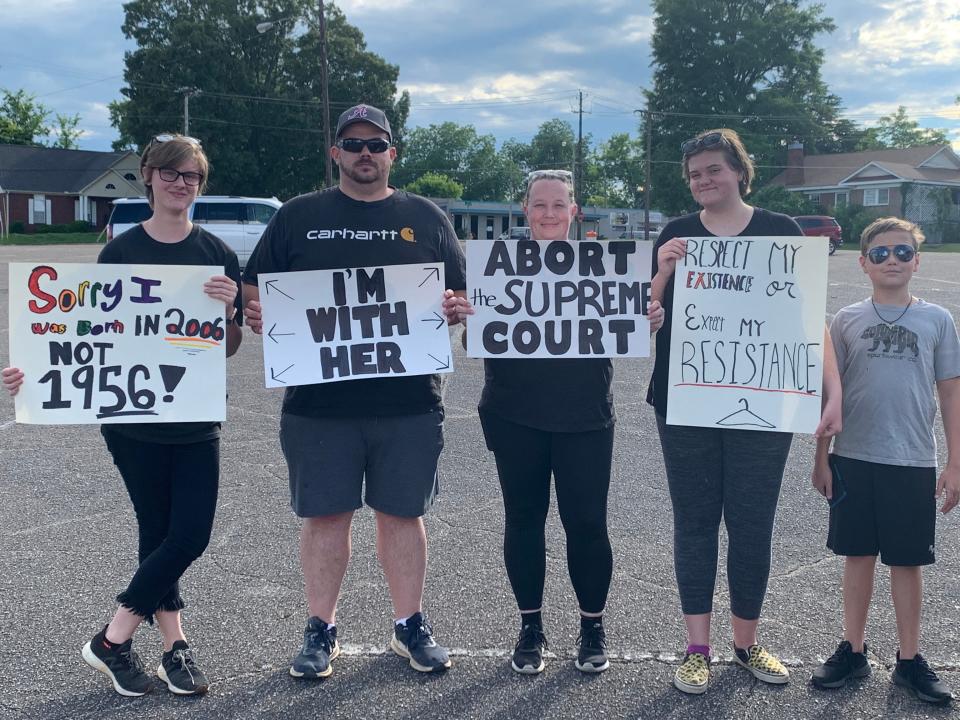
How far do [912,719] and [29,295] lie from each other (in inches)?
142

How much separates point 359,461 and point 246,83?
161 feet

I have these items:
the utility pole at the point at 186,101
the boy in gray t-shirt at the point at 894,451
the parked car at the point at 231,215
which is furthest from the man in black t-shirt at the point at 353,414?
the utility pole at the point at 186,101

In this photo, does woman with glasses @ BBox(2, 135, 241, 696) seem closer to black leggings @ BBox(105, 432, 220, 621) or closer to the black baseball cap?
black leggings @ BBox(105, 432, 220, 621)

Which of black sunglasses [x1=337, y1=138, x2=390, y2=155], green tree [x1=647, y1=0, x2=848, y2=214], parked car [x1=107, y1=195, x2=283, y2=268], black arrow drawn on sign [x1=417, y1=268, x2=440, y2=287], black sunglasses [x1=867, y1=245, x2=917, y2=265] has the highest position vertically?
green tree [x1=647, y1=0, x2=848, y2=214]

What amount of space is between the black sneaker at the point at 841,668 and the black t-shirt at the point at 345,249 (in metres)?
1.83

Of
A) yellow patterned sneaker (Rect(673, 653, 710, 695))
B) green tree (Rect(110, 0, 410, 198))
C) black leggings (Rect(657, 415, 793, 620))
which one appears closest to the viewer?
yellow patterned sneaker (Rect(673, 653, 710, 695))

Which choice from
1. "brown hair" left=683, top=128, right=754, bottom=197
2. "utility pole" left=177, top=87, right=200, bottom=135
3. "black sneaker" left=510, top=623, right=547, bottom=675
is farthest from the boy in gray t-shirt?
"utility pole" left=177, top=87, right=200, bottom=135

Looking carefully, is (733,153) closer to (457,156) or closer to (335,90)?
(335,90)

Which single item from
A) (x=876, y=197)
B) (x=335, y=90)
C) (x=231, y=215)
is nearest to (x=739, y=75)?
(x=876, y=197)

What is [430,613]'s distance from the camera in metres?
3.86

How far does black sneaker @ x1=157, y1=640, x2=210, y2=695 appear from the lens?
Result: 3158 millimetres

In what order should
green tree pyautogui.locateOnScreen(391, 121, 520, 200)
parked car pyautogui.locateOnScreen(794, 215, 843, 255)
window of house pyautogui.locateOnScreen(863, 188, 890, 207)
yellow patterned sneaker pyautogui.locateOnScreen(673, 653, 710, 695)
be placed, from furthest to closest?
green tree pyautogui.locateOnScreen(391, 121, 520, 200), window of house pyautogui.locateOnScreen(863, 188, 890, 207), parked car pyautogui.locateOnScreen(794, 215, 843, 255), yellow patterned sneaker pyautogui.locateOnScreen(673, 653, 710, 695)

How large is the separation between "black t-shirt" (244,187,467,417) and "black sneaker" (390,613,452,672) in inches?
34.1

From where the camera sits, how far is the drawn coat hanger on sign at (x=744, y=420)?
3.27m
